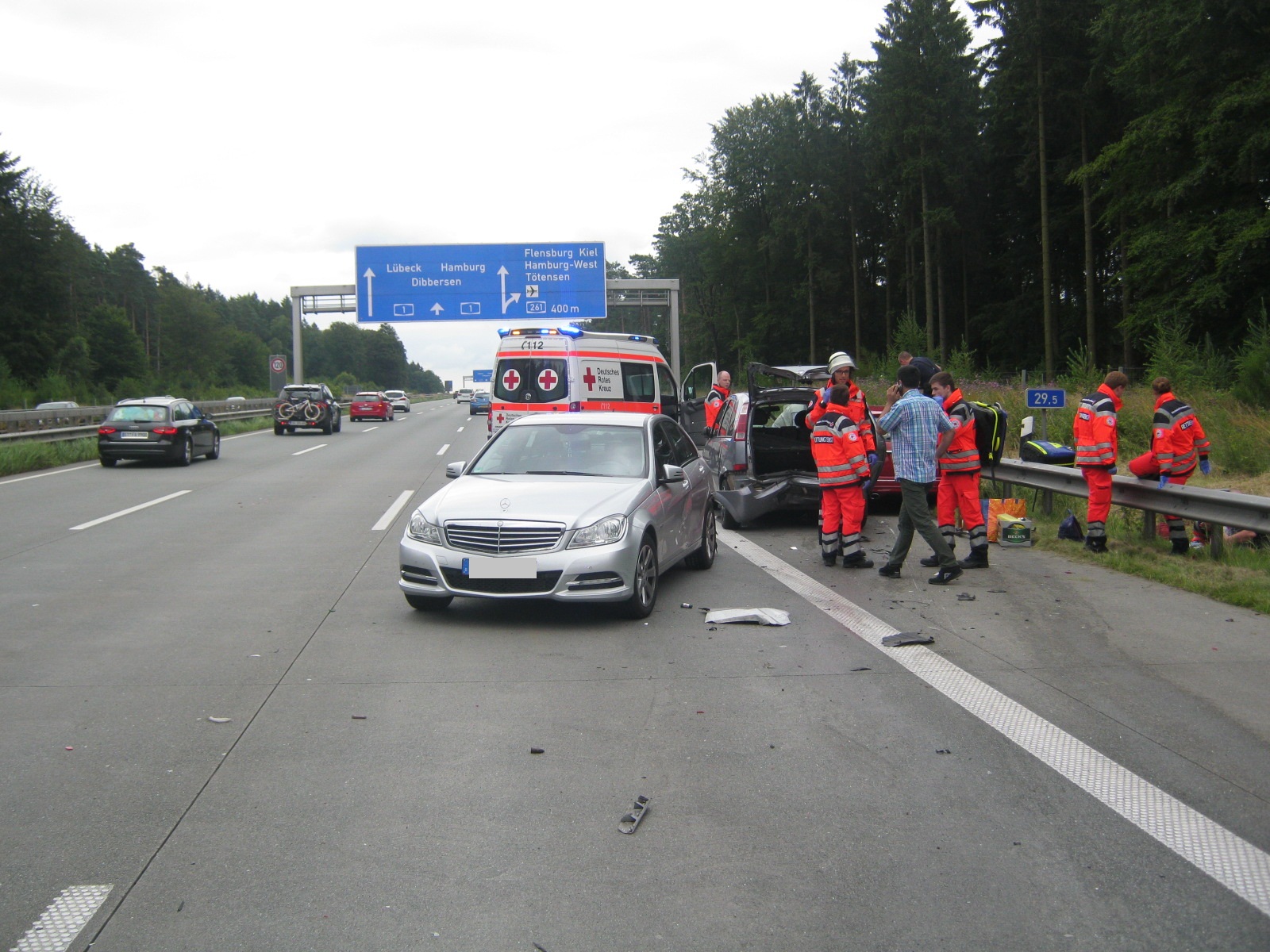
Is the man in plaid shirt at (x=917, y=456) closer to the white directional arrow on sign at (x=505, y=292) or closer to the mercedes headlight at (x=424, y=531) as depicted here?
the mercedes headlight at (x=424, y=531)

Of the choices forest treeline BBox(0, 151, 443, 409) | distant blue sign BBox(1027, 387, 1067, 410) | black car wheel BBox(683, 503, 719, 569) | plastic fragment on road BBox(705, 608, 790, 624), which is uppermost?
forest treeline BBox(0, 151, 443, 409)

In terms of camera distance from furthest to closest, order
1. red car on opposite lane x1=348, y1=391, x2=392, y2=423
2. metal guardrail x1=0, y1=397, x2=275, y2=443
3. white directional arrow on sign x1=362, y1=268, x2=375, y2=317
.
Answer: red car on opposite lane x1=348, y1=391, x2=392, y2=423 → white directional arrow on sign x1=362, y1=268, x2=375, y2=317 → metal guardrail x1=0, y1=397, x2=275, y2=443

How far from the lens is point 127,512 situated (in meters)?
14.8

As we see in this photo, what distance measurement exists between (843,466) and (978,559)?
4.84ft

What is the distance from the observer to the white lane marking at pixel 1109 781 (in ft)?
11.9

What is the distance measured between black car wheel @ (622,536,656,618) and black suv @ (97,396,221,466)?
17.1 meters

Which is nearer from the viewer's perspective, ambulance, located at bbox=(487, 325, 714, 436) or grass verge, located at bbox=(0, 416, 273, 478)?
ambulance, located at bbox=(487, 325, 714, 436)

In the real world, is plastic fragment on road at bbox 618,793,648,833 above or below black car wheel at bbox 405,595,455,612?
below

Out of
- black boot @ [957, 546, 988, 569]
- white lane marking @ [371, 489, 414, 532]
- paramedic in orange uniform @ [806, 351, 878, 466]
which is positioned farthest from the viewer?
white lane marking @ [371, 489, 414, 532]

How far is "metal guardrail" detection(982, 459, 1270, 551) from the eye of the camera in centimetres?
901

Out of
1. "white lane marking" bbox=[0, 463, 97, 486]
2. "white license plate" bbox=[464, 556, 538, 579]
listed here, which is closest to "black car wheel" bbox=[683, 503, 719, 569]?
"white license plate" bbox=[464, 556, 538, 579]

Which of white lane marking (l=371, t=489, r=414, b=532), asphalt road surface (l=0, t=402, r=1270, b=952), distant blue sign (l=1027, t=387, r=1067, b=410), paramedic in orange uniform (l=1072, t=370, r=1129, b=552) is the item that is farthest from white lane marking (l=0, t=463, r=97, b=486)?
paramedic in orange uniform (l=1072, t=370, r=1129, b=552)

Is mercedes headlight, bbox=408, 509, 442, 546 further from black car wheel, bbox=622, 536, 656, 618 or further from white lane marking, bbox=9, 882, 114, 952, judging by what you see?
white lane marking, bbox=9, 882, 114, 952

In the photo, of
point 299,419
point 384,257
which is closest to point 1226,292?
point 384,257
